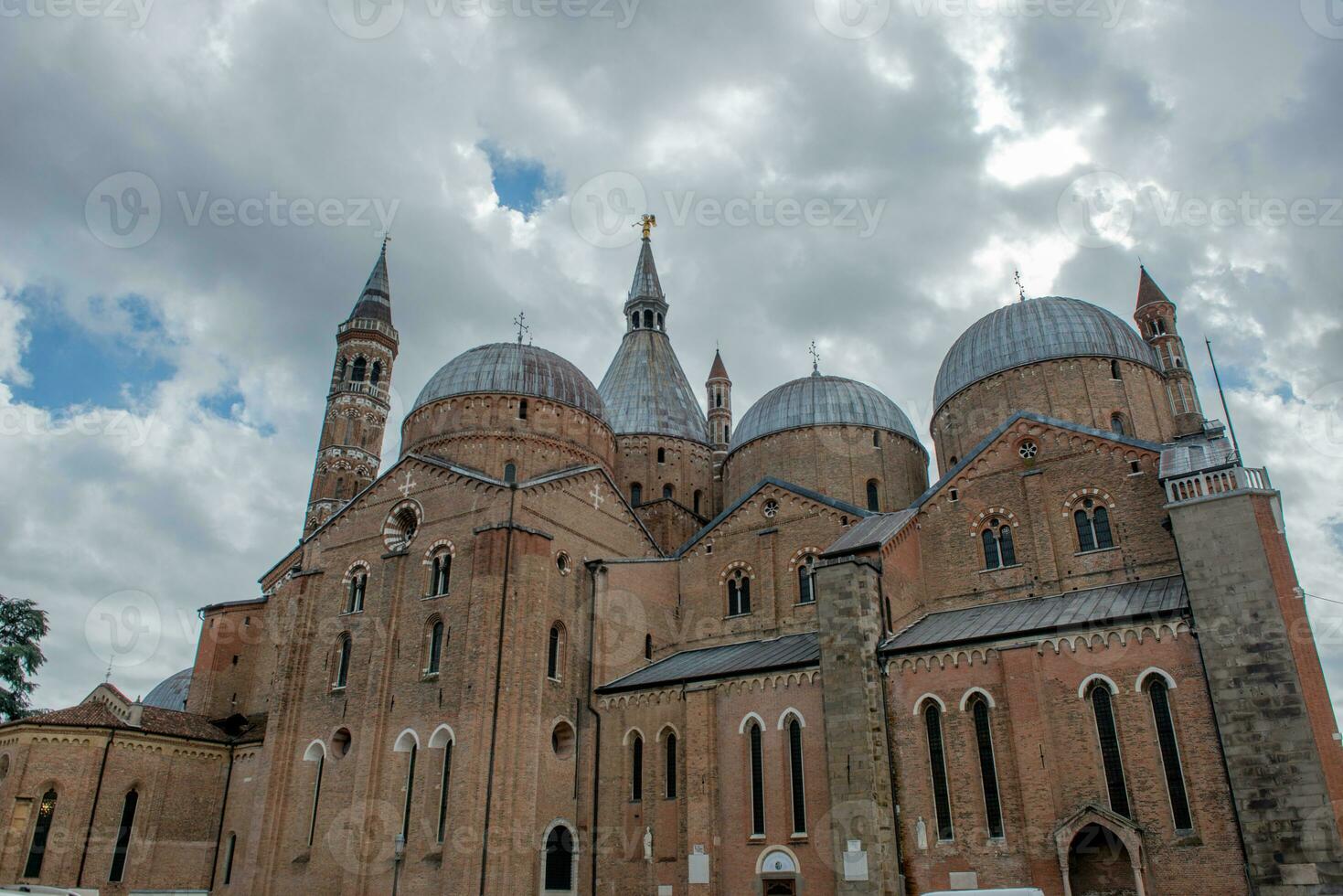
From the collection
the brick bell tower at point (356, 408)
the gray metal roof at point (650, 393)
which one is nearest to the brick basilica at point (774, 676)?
the gray metal roof at point (650, 393)

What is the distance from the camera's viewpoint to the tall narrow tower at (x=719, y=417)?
41.8 m

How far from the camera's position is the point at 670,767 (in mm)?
25672

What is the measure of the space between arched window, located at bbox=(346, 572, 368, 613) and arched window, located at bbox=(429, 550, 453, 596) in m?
3.05

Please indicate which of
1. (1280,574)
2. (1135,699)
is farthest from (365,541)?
(1280,574)

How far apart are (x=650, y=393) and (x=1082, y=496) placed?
21690 mm

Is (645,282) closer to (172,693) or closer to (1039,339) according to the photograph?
(1039,339)

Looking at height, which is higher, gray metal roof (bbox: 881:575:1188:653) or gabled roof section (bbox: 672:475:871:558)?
gabled roof section (bbox: 672:475:871:558)

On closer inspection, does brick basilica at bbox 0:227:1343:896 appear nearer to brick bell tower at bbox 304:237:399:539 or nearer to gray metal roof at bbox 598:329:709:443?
gray metal roof at bbox 598:329:709:443

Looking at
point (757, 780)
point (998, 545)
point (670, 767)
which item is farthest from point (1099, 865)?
point (670, 767)

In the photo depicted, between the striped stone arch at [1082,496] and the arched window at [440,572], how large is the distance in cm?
1795

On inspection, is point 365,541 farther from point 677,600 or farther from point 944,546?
point 944,546

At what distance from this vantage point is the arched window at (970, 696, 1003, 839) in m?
20.1

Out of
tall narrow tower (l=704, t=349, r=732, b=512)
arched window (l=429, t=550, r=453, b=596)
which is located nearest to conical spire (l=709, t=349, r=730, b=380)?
tall narrow tower (l=704, t=349, r=732, b=512)

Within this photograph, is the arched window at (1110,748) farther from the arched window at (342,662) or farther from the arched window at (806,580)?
the arched window at (342,662)
